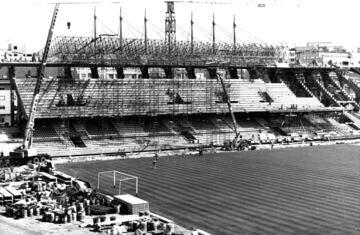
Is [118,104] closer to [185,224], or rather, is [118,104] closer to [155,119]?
[155,119]

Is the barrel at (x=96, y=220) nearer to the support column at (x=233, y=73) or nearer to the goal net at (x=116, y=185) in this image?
the goal net at (x=116, y=185)

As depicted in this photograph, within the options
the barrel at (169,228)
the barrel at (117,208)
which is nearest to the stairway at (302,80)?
the barrel at (117,208)

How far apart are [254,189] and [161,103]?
3569 centimetres

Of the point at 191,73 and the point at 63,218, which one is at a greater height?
the point at 191,73

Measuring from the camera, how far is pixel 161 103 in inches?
2945

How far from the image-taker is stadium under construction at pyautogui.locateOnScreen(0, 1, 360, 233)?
217 ft

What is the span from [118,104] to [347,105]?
138 feet

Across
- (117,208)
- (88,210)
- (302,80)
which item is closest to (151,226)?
(117,208)

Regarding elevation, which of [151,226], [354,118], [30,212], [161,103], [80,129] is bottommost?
[151,226]

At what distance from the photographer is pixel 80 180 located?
145ft

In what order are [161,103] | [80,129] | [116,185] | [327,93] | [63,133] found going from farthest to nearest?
[327,93], [161,103], [80,129], [63,133], [116,185]

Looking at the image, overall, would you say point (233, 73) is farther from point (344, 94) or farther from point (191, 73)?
point (344, 94)

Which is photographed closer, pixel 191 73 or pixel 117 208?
pixel 117 208

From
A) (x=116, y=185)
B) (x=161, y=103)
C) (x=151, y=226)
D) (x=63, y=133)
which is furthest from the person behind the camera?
(x=161, y=103)
